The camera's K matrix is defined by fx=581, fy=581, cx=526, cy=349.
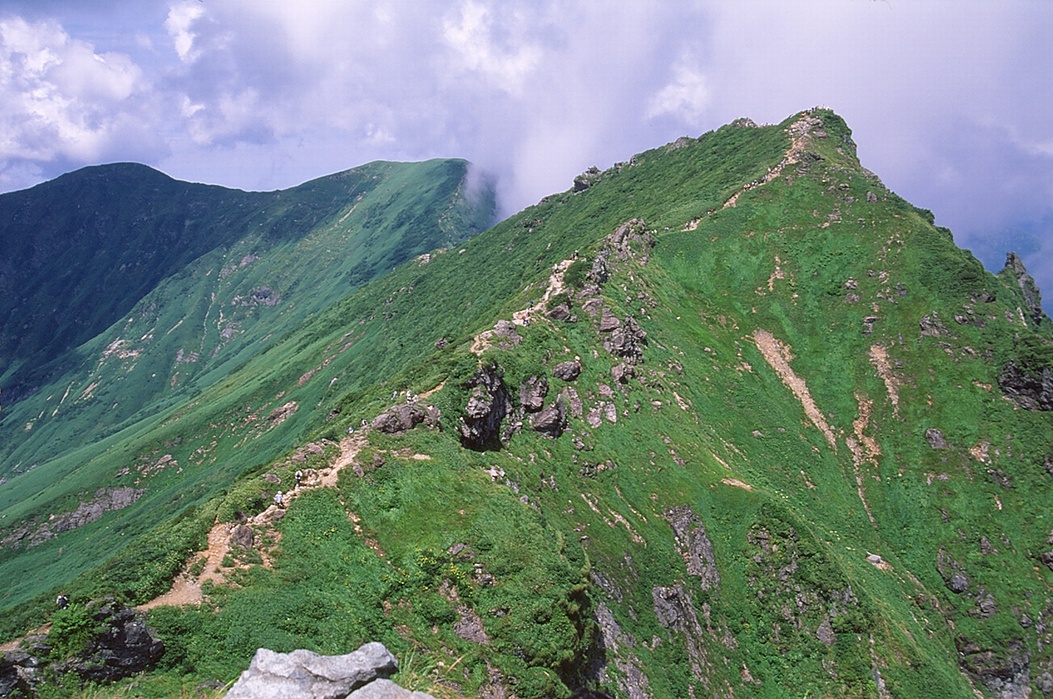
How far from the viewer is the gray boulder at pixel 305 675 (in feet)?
47.7

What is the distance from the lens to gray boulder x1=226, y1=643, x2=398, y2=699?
47.7ft

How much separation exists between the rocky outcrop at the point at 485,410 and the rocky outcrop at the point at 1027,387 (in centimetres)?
7090

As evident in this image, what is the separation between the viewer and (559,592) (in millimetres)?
37656

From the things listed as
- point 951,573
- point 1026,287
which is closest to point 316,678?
point 951,573

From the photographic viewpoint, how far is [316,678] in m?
15.1

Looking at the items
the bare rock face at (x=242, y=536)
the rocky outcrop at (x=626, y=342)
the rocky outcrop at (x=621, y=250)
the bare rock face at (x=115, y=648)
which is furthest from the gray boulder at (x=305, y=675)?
the rocky outcrop at (x=621, y=250)

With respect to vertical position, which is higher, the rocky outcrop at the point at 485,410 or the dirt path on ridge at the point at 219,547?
the rocky outcrop at the point at 485,410

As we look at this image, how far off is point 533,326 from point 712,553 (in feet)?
104

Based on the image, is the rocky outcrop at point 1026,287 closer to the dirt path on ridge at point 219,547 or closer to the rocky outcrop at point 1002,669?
the rocky outcrop at point 1002,669

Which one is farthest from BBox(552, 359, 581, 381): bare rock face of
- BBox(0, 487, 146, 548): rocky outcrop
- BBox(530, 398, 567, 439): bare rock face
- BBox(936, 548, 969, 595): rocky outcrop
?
BBox(0, 487, 146, 548): rocky outcrop

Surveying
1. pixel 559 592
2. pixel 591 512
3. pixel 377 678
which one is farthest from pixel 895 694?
pixel 377 678

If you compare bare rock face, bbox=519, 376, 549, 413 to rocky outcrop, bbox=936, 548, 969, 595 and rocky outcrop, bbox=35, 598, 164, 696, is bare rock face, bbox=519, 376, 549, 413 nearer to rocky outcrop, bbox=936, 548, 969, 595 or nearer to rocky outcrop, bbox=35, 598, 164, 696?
rocky outcrop, bbox=35, 598, 164, 696

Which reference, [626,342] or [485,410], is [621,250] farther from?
[485,410]

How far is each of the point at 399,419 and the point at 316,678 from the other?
3586 cm
